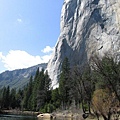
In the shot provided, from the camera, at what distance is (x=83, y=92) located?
200 feet

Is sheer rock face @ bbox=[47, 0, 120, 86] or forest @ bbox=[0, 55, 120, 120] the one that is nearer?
forest @ bbox=[0, 55, 120, 120]

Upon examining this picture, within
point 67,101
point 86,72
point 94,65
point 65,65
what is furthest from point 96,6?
point 94,65

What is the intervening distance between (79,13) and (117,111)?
459 ft

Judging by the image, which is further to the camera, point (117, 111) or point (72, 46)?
point (72, 46)

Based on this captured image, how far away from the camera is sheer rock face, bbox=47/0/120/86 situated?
147500 mm

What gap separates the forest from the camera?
119 ft

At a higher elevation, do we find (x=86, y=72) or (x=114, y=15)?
(x=114, y=15)

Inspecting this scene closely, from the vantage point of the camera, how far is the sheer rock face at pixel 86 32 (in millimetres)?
147500

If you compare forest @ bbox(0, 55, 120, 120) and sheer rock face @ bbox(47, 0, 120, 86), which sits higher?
sheer rock face @ bbox(47, 0, 120, 86)

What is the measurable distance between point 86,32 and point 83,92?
10401 centimetres

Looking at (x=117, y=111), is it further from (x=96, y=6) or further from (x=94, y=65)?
(x=96, y=6)

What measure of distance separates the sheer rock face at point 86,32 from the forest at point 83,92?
44750 millimetres

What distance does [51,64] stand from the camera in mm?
162500

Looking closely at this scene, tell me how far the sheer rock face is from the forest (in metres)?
44.7
